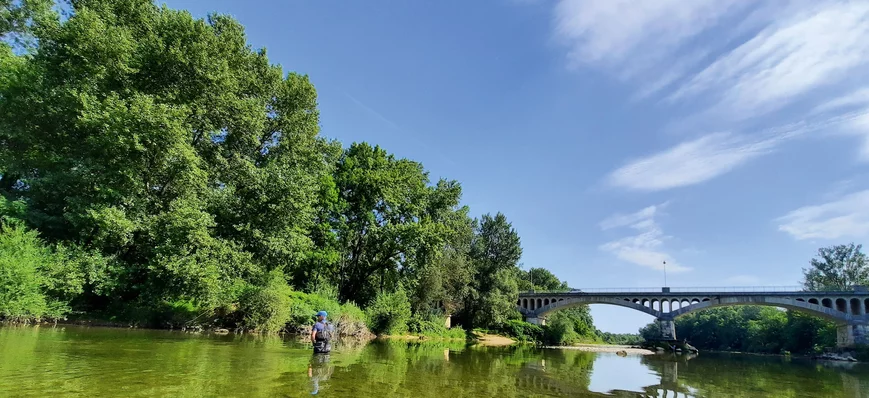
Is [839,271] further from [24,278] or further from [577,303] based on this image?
[24,278]

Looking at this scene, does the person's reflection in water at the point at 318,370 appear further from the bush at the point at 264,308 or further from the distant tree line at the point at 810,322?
the distant tree line at the point at 810,322

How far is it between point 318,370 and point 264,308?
14.2 meters

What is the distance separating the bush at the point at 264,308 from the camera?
22906 mm

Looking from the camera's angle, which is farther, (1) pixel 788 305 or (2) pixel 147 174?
(1) pixel 788 305

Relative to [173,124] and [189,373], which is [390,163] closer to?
[173,124]

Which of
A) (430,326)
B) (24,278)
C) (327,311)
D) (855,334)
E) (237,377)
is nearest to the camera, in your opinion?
(237,377)

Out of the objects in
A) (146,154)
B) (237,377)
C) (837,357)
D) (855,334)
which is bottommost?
(837,357)

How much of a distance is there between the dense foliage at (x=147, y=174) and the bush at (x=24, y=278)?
0.06m

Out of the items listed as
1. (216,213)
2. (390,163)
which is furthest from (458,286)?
(216,213)

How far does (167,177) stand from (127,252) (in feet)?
15.6

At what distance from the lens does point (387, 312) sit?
32.2 metres

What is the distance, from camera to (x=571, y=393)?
35.6ft

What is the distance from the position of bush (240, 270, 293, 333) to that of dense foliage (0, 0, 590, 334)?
68mm

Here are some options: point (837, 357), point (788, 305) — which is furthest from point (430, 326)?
point (788, 305)
